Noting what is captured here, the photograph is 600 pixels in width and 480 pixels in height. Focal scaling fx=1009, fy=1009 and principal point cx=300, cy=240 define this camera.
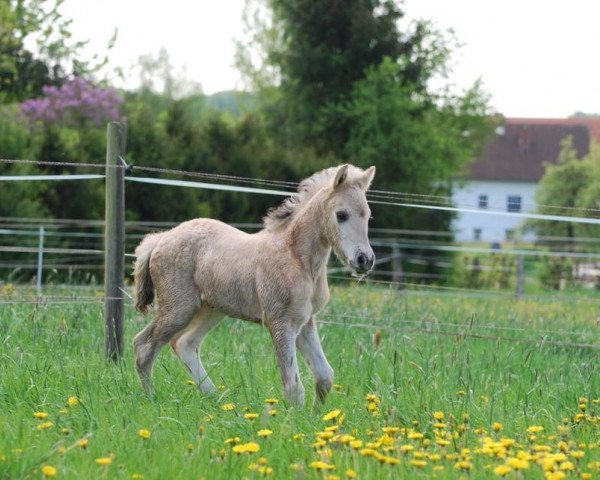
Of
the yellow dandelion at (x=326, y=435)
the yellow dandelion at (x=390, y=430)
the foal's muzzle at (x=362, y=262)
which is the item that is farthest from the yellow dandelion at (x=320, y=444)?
the foal's muzzle at (x=362, y=262)

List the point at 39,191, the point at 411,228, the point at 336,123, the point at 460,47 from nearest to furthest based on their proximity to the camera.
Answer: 1. the point at 39,191
2. the point at 411,228
3. the point at 336,123
4. the point at 460,47

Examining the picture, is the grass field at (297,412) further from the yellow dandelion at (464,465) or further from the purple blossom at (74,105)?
the purple blossom at (74,105)

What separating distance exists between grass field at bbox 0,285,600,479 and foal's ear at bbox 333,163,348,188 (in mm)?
1064

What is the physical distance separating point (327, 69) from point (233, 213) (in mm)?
10510

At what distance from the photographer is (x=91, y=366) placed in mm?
6820

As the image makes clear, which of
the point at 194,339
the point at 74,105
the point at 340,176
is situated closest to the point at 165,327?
the point at 194,339

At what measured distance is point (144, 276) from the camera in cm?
707

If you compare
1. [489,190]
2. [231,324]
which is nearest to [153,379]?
[231,324]

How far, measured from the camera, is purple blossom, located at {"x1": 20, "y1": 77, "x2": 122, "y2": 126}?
74.3 feet

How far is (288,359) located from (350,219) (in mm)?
929

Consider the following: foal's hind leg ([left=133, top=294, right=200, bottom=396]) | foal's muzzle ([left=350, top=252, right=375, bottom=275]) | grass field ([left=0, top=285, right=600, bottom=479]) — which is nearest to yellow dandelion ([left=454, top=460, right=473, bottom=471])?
grass field ([left=0, top=285, right=600, bottom=479])

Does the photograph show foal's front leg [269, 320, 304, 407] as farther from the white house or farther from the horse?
the white house

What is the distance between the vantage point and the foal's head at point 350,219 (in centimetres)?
603

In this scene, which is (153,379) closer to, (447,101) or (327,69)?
(327,69)
